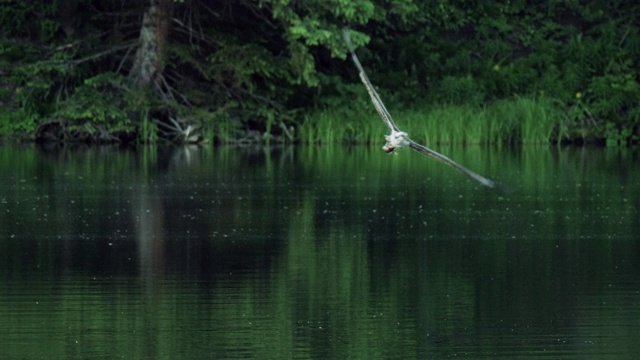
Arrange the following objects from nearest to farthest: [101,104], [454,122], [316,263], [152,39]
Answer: [316,263] < [101,104] < [152,39] < [454,122]

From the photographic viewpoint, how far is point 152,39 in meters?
34.9

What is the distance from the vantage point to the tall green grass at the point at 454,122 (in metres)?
35.7

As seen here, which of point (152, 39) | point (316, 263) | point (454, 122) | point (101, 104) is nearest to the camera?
point (316, 263)

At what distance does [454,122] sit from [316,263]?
20.0 metres

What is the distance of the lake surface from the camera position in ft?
38.8

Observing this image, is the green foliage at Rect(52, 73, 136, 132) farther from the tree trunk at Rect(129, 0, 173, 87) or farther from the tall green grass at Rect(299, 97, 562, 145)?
the tall green grass at Rect(299, 97, 562, 145)

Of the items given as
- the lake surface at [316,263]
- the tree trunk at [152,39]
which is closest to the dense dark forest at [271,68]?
the tree trunk at [152,39]

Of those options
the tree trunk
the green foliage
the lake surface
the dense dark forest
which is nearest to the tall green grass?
the dense dark forest

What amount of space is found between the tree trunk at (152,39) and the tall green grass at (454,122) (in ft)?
11.2

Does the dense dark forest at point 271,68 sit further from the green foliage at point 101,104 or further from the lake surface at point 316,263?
the lake surface at point 316,263

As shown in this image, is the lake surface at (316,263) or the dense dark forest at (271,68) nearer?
the lake surface at (316,263)

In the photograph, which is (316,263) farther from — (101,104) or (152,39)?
(152,39)

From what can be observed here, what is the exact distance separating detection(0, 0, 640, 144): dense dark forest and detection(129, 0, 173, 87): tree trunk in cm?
3

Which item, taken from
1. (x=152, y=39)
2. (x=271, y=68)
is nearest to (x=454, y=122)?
(x=271, y=68)
